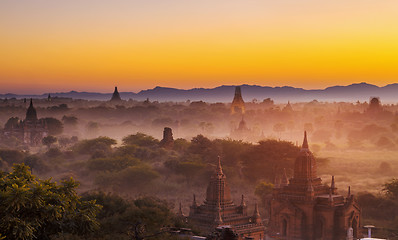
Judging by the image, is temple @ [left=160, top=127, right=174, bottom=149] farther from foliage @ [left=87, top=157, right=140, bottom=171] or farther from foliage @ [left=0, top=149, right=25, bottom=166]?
foliage @ [left=0, top=149, right=25, bottom=166]

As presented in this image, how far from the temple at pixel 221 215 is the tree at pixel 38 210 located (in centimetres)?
1220

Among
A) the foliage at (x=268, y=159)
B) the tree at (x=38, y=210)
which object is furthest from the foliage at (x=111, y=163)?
the tree at (x=38, y=210)

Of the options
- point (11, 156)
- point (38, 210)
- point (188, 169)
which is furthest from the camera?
point (11, 156)

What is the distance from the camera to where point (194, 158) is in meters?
84.6

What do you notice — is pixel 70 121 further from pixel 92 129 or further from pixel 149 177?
pixel 149 177

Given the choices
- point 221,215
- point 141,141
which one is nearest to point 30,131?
point 141,141

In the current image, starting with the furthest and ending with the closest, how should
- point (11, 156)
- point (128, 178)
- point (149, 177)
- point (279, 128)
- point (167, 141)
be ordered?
point (279, 128), point (167, 141), point (11, 156), point (149, 177), point (128, 178)

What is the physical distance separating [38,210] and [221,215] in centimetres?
1699

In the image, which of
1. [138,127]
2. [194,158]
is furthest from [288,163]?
[138,127]

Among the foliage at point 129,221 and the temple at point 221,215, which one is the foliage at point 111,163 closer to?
the temple at point 221,215

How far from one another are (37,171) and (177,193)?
770 inches

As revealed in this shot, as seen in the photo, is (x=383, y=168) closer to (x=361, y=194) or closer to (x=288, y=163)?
(x=288, y=163)

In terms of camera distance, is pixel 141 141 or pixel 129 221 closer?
pixel 129 221

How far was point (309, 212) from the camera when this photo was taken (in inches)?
1775
